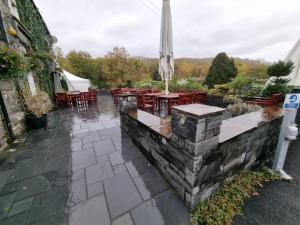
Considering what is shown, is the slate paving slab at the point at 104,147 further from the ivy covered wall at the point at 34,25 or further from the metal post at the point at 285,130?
the ivy covered wall at the point at 34,25

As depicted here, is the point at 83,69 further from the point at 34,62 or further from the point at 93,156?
the point at 93,156

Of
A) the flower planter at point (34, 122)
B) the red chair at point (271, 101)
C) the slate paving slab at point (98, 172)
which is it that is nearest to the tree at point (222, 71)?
the red chair at point (271, 101)

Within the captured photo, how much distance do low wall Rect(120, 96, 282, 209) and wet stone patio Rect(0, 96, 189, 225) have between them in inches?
9.9

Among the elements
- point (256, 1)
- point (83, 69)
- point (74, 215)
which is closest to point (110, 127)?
point (74, 215)

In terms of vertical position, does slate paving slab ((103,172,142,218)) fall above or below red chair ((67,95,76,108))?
below

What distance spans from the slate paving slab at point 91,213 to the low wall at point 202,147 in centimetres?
85

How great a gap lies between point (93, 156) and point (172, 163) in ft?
5.36

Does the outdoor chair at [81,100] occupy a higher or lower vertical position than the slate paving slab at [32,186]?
higher

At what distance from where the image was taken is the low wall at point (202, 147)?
3.93ft

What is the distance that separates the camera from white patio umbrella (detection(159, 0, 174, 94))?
353 cm

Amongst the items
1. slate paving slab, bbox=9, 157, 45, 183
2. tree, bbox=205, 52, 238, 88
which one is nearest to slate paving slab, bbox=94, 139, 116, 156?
slate paving slab, bbox=9, 157, 45, 183

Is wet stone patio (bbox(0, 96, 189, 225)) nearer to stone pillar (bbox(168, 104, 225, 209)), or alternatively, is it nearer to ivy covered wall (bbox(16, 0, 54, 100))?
stone pillar (bbox(168, 104, 225, 209))

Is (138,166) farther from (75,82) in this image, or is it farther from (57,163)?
(75,82)

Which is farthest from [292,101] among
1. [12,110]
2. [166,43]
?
[12,110]
